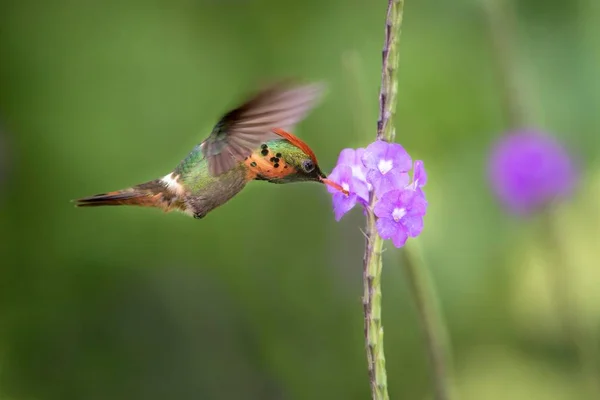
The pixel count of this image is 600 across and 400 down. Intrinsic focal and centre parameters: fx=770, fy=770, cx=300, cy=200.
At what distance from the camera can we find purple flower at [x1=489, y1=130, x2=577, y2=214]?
12.6 ft

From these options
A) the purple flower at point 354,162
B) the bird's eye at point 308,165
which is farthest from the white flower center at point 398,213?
the bird's eye at point 308,165

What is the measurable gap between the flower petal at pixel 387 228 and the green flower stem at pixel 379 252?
0.04 ft

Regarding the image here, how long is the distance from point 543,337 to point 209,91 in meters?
2.31

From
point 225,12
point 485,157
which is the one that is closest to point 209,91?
point 225,12

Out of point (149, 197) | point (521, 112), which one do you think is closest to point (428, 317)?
point (149, 197)

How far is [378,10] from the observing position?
5012 millimetres

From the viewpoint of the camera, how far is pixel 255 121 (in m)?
1.56

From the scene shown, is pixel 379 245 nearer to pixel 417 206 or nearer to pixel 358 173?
pixel 417 206

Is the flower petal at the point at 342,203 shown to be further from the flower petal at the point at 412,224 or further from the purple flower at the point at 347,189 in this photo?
the flower petal at the point at 412,224

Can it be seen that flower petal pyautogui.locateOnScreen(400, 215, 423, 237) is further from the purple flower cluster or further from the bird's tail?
the bird's tail

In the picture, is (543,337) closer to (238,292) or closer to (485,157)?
(485,157)

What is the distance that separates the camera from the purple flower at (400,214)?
1382 mm

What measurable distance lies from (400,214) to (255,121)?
0.37m

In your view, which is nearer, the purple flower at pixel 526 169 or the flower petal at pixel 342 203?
the flower petal at pixel 342 203
